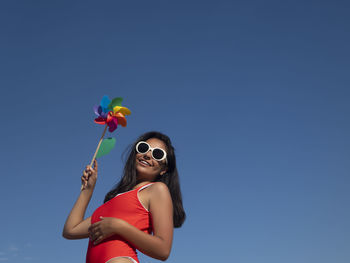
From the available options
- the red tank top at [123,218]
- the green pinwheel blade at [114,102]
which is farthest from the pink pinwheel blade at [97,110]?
the red tank top at [123,218]

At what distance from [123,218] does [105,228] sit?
9.7 inches

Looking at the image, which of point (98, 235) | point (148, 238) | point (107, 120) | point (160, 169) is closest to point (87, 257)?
point (98, 235)

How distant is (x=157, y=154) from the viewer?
13.8 ft

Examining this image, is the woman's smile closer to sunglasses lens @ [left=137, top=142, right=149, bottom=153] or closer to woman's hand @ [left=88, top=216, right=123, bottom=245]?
Answer: sunglasses lens @ [left=137, top=142, right=149, bottom=153]

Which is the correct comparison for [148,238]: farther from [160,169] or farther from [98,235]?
[160,169]

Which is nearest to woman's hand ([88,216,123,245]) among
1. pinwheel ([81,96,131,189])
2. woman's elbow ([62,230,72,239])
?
woman's elbow ([62,230,72,239])

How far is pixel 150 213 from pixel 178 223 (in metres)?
0.54

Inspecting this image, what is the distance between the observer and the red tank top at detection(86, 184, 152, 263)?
3.29 m

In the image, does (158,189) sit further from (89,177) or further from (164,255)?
(89,177)

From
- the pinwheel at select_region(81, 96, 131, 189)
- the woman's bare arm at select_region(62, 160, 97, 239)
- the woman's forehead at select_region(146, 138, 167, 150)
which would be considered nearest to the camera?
the woman's bare arm at select_region(62, 160, 97, 239)

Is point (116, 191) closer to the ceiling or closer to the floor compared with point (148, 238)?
closer to the ceiling

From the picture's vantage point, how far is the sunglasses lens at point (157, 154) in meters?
4.19

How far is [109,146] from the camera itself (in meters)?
4.37

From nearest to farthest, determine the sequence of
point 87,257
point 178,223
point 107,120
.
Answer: point 87,257, point 178,223, point 107,120
